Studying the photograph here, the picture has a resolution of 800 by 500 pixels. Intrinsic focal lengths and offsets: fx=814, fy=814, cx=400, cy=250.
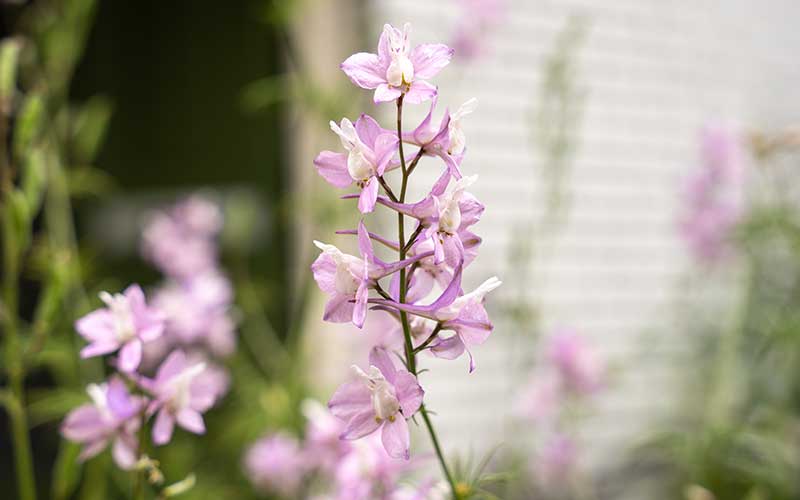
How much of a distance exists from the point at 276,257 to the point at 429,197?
102 inches

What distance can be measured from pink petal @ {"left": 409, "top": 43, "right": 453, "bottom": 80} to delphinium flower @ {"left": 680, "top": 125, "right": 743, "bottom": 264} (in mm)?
1224

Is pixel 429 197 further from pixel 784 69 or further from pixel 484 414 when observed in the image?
pixel 784 69

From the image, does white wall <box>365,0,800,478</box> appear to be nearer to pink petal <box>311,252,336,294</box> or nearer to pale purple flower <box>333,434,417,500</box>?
pale purple flower <box>333,434,417,500</box>

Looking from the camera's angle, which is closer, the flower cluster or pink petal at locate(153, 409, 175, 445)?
the flower cluster

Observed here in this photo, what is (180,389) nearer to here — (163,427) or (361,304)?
(163,427)

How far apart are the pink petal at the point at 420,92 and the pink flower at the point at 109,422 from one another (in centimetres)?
31

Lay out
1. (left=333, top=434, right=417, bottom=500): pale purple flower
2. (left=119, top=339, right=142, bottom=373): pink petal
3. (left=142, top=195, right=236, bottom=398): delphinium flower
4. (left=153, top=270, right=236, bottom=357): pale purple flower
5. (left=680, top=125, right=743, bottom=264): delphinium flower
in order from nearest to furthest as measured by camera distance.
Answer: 1. (left=119, top=339, right=142, bottom=373): pink petal
2. (left=333, top=434, right=417, bottom=500): pale purple flower
3. (left=153, top=270, right=236, bottom=357): pale purple flower
4. (left=142, top=195, right=236, bottom=398): delphinium flower
5. (left=680, top=125, right=743, bottom=264): delphinium flower

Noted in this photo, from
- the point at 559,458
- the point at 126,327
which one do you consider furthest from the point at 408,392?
the point at 559,458

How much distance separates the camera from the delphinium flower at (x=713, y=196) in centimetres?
164

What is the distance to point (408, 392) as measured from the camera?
49 centimetres

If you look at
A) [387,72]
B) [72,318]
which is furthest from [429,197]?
[72,318]

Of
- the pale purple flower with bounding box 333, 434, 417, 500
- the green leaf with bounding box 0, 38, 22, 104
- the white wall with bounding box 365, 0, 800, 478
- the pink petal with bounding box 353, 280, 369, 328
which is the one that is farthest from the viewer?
the white wall with bounding box 365, 0, 800, 478

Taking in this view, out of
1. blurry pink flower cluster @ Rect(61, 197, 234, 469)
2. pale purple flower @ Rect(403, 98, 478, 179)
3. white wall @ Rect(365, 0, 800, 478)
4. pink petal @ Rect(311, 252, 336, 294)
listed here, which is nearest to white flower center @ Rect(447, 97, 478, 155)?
pale purple flower @ Rect(403, 98, 478, 179)

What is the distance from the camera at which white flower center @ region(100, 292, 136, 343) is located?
598 mm
